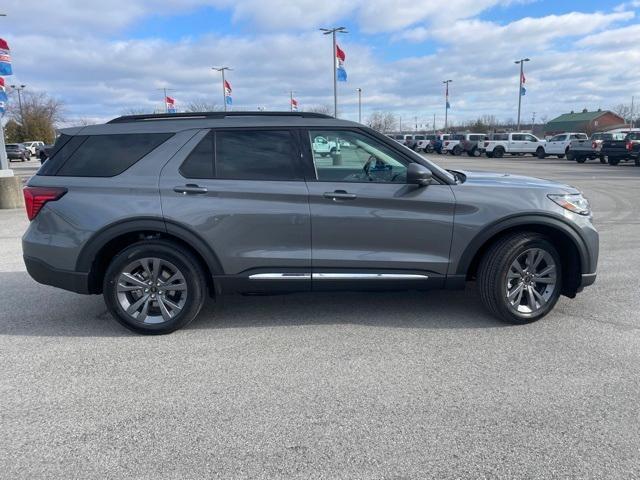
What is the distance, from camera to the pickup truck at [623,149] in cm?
2502

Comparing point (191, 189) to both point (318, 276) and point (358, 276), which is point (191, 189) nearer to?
point (318, 276)

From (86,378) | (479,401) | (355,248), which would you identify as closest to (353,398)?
(479,401)

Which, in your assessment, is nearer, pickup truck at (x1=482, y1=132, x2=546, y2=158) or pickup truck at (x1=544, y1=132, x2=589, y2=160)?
pickup truck at (x1=544, y1=132, x2=589, y2=160)

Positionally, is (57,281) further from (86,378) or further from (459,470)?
(459,470)

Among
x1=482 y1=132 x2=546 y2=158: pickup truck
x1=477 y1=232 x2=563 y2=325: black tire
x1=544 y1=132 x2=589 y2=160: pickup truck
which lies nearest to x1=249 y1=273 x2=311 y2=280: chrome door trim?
x1=477 y1=232 x2=563 y2=325: black tire

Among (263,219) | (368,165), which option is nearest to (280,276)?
(263,219)

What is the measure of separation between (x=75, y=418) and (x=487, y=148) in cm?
3845

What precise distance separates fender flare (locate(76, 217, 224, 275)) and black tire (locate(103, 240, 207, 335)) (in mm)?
126

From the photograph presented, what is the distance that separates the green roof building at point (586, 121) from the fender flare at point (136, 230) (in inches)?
3726

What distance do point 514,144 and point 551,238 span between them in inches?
1411

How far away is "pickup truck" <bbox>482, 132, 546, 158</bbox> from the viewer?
3691cm

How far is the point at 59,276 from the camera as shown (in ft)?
14.0

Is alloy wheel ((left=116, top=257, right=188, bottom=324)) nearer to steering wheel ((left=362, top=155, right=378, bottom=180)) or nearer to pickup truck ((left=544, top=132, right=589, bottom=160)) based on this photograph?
→ steering wheel ((left=362, top=155, right=378, bottom=180))

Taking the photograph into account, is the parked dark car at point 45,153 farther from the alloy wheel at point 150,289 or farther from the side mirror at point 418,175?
the side mirror at point 418,175
